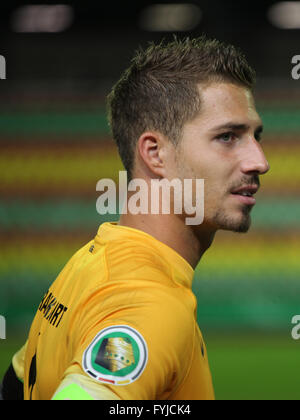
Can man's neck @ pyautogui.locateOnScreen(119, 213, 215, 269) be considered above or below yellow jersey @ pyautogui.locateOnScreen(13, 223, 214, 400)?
above

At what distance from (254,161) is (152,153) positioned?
0.60ft

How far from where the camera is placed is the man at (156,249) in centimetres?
74

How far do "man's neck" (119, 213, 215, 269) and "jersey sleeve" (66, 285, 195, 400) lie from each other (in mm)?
209

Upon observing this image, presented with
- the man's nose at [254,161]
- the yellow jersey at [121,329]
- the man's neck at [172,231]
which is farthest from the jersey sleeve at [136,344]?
the man's nose at [254,161]

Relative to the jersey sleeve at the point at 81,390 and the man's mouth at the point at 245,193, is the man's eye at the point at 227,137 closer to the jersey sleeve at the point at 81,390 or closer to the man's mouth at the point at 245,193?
the man's mouth at the point at 245,193

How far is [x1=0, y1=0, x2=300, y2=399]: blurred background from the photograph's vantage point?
4.16 m

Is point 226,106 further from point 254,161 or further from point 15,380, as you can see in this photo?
point 15,380

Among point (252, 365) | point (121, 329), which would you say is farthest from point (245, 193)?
point (252, 365)

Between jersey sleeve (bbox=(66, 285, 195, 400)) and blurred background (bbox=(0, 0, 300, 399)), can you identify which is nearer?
jersey sleeve (bbox=(66, 285, 195, 400))

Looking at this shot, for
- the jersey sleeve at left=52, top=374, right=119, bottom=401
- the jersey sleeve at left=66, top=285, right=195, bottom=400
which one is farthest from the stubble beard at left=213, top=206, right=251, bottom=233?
the jersey sleeve at left=52, top=374, right=119, bottom=401

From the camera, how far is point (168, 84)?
1.09 metres

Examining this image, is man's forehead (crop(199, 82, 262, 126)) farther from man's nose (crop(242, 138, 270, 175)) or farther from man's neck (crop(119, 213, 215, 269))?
man's neck (crop(119, 213, 215, 269))

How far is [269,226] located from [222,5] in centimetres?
167
